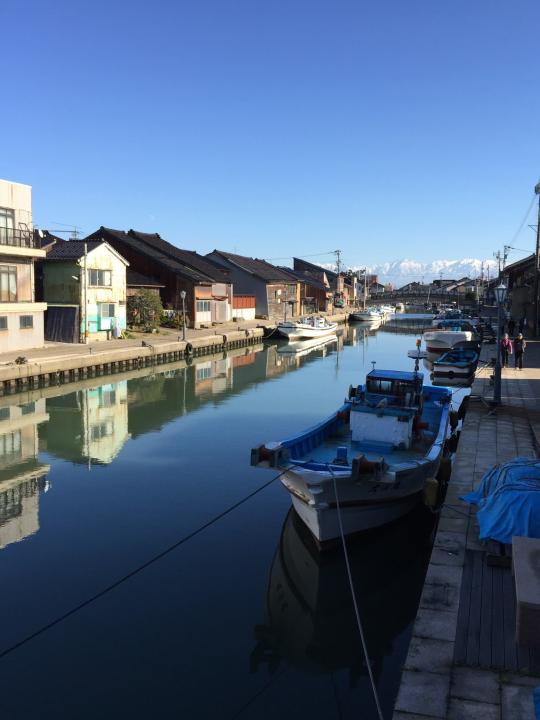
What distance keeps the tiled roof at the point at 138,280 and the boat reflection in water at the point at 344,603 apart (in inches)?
1563

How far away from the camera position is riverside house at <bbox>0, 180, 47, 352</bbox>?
33.3 m

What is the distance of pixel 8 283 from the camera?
33781 millimetres

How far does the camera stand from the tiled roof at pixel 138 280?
5100 centimetres

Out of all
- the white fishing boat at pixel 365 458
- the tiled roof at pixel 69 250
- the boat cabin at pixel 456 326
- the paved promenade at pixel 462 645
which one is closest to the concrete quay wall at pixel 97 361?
the tiled roof at pixel 69 250

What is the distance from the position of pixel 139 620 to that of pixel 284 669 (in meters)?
2.61

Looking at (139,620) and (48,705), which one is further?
(139,620)

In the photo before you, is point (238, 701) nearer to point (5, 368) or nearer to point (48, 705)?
point (48, 705)

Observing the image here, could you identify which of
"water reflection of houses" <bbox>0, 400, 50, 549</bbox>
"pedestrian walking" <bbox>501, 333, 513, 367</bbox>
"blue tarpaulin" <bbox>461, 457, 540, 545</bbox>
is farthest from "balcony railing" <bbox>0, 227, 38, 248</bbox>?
"blue tarpaulin" <bbox>461, 457, 540, 545</bbox>

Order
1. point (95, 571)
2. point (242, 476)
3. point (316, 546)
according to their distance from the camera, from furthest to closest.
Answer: point (242, 476)
point (316, 546)
point (95, 571)

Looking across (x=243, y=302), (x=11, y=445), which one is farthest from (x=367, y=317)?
(x=11, y=445)

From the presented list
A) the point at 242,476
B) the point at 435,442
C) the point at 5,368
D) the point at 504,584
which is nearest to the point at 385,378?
the point at 435,442

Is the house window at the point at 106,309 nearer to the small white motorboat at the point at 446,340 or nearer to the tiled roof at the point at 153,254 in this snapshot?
the tiled roof at the point at 153,254

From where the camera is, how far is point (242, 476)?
57.3 ft

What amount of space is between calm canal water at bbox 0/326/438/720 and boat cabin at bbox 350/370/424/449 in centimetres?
211
